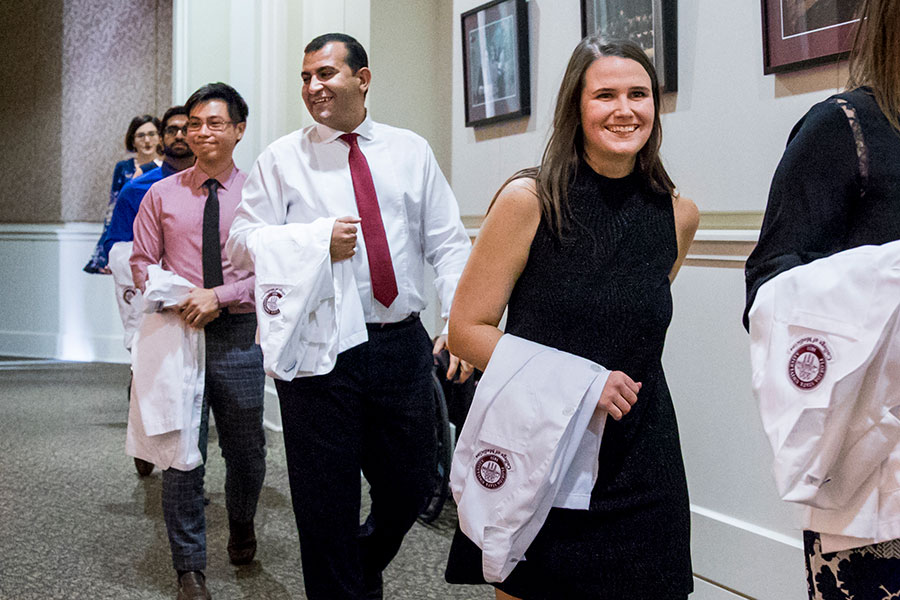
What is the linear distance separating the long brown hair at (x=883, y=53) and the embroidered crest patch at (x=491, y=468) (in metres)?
0.77

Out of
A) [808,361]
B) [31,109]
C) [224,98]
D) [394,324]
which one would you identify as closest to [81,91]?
[31,109]

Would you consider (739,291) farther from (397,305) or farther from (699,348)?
(397,305)

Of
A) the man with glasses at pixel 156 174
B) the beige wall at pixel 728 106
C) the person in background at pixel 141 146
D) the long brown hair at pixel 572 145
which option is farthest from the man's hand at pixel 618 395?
the person in background at pixel 141 146

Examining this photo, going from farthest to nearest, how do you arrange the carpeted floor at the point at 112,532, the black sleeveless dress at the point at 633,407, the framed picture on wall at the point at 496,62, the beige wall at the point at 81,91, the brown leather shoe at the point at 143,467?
the beige wall at the point at 81,91 < the brown leather shoe at the point at 143,467 < the framed picture on wall at the point at 496,62 < the carpeted floor at the point at 112,532 < the black sleeveless dress at the point at 633,407

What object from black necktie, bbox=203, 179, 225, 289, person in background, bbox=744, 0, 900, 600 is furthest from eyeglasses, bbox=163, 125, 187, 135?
person in background, bbox=744, 0, 900, 600

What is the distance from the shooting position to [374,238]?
101 inches

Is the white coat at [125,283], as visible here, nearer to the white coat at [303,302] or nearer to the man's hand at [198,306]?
the man's hand at [198,306]

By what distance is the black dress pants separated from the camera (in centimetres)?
245

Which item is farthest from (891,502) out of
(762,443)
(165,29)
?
(165,29)

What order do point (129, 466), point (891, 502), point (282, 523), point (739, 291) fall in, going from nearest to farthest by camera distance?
point (891, 502) → point (739, 291) → point (282, 523) → point (129, 466)

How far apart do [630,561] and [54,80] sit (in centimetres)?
870

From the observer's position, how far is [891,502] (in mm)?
1156

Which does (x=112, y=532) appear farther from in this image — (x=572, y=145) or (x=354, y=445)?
(x=572, y=145)

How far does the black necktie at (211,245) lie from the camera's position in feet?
10.1
